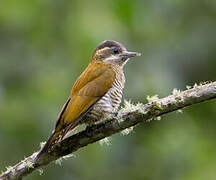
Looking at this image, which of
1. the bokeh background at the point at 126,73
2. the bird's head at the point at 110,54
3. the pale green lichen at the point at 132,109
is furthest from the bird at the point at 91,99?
the bokeh background at the point at 126,73

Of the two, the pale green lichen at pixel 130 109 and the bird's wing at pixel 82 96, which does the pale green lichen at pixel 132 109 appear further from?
the bird's wing at pixel 82 96

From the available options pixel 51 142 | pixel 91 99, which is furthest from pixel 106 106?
pixel 51 142

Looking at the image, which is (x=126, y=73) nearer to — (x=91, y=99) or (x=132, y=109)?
(x=91, y=99)

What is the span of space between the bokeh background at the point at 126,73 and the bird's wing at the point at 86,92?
982 mm

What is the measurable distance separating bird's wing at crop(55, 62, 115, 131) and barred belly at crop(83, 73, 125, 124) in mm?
46

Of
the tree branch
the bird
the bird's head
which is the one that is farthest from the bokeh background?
the tree branch

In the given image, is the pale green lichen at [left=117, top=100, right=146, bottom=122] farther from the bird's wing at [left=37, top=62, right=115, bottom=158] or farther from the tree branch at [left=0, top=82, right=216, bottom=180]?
the bird's wing at [left=37, top=62, right=115, bottom=158]

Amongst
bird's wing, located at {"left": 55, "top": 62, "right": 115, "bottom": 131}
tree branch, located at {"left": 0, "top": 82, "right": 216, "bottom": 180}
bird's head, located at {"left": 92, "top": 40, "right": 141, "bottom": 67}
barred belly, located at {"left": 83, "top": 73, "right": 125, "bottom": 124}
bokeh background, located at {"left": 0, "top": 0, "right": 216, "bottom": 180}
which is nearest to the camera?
tree branch, located at {"left": 0, "top": 82, "right": 216, "bottom": 180}

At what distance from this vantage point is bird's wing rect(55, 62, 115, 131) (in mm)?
4453

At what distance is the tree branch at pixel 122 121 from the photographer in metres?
4.02

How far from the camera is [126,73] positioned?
6.27 m

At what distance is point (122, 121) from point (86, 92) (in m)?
0.75

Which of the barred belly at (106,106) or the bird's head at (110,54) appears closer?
the barred belly at (106,106)

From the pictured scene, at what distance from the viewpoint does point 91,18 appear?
648 centimetres
